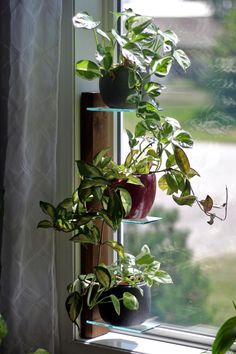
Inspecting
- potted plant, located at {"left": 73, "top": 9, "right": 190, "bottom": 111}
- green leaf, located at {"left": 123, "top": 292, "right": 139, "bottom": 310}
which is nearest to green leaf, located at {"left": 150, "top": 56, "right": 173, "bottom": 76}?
potted plant, located at {"left": 73, "top": 9, "right": 190, "bottom": 111}

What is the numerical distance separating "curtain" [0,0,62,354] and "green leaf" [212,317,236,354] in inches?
25.8

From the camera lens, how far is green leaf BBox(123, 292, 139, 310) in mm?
2354

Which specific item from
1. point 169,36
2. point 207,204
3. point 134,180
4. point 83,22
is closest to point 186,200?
point 207,204

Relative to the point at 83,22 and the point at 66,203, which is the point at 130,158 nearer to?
the point at 66,203

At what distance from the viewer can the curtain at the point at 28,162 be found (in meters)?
2.45

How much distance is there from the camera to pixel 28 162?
2488 mm

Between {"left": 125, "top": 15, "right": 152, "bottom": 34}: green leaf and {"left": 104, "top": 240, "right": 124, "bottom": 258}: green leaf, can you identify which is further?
{"left": 104, "top": 240, "right": 124, "bottom": 258}: green leaf

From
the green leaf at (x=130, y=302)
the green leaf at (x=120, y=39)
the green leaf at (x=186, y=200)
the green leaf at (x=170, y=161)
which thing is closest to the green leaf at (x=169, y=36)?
the green leaf at (x=120, y=39)

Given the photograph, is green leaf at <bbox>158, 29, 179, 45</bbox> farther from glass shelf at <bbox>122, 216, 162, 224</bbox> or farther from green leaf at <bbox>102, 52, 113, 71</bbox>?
glass shelf at <bbox>122, 216, 162, 224</bbox>

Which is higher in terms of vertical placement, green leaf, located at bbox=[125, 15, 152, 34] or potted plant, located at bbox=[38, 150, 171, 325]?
green leaf, located at bbox=[125, 15, 152, 34]

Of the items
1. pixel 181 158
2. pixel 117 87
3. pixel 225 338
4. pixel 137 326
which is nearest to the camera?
pixel 225 338

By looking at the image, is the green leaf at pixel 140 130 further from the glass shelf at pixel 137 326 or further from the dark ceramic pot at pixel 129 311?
the glass shelf at pixel 137 326

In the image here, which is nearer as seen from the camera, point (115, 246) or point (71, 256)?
point (115, 246)

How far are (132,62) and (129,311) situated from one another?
0.75 m
